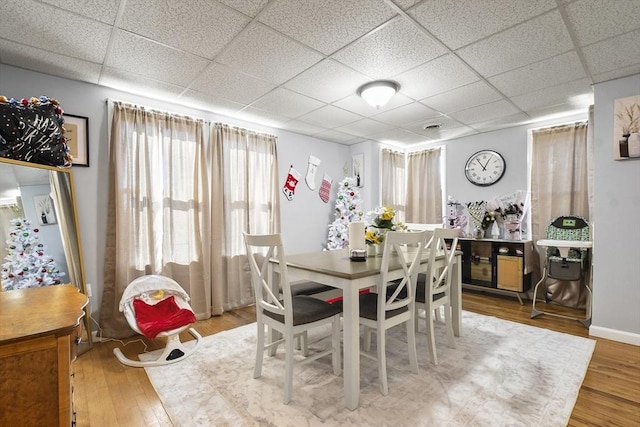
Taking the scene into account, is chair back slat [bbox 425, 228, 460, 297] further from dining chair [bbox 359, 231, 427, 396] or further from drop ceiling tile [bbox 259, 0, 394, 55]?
drop ceiling tile [bbox 259, 0, 394, 55]

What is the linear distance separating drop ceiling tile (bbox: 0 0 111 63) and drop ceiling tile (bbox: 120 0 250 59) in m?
0.26

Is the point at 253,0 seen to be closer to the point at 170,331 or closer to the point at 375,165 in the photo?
the point at 170,331

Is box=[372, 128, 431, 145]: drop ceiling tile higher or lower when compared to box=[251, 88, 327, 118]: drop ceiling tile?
lower

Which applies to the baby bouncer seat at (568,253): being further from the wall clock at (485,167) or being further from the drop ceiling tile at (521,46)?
the drop ceiling tile at (521,46)

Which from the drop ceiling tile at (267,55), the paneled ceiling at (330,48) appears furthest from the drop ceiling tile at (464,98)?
the drop ceiling tile at (267,55)

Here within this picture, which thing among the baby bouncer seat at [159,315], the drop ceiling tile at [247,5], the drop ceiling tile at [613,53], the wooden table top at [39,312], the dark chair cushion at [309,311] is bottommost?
the baby bouncer seat at [159,315]

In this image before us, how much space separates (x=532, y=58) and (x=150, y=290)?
3737 mm

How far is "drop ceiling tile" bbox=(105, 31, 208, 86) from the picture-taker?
2.18 meters

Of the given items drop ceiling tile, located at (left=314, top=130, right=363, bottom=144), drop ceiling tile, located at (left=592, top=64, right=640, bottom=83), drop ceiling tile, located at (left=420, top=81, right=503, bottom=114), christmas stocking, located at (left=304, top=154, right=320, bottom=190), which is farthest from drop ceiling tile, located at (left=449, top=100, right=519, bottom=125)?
christmas stocking, located at (left=304, top=154, right=320, bottom=190)

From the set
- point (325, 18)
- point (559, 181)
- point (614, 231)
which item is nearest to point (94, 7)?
point (325, 18)

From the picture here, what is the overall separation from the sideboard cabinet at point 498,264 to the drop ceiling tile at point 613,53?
6.89 feet

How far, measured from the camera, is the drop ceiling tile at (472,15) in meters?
1.80

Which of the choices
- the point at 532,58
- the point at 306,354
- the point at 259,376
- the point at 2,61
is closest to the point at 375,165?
the point at 532,58

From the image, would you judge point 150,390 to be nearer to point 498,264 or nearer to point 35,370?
point 35,370
